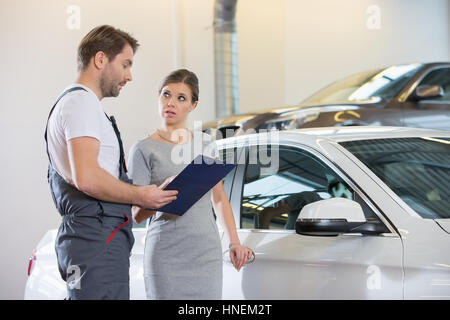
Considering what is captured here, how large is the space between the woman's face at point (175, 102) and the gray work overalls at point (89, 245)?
507 mm

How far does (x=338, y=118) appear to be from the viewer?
508 cm

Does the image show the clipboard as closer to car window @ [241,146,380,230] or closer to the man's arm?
the man's arm

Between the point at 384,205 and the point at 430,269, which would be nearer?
the point at 430,269

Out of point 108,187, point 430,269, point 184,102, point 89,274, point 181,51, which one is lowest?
point 430,269

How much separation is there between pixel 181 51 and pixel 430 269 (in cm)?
615

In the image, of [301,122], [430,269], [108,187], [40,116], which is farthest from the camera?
[40,116]

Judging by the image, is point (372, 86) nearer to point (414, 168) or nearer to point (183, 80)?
point (414, 168)

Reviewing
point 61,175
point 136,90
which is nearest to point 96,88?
point 61,175

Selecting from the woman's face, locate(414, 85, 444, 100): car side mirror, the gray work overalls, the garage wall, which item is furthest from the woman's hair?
the garage wall

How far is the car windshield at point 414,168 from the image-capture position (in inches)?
84.4

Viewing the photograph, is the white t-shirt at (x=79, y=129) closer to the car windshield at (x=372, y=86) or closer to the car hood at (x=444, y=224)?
the car hood at (x=444, y=224)

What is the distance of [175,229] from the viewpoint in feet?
6.58

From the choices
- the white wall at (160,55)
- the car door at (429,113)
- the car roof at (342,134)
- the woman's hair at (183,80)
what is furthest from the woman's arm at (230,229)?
the white wall at (160,55)
